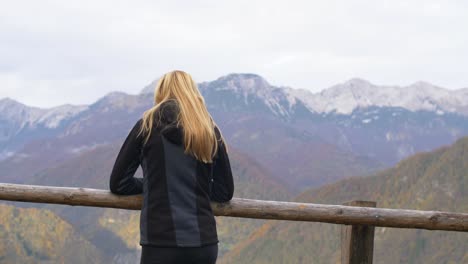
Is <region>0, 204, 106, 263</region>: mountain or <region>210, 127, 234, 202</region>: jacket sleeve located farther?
<region>0, 204, 106, 263</region>: mountain

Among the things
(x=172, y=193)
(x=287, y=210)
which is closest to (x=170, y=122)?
(x=172, y=193)

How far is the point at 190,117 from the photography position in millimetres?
3898

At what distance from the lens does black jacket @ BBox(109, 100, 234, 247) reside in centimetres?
382

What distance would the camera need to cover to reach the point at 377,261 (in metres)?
125

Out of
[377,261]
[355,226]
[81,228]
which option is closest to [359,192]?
[377,261]

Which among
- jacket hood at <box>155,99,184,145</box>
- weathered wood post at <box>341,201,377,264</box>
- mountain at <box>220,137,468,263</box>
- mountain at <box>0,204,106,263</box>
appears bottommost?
mountain at <box>0,204,106,263</box>

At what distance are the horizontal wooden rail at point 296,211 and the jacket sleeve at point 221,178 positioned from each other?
257 mm

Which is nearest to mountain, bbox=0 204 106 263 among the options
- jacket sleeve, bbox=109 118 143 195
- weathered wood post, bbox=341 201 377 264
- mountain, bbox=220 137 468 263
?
mountain, bbox=220 137 468 263

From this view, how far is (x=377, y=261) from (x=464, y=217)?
125 m

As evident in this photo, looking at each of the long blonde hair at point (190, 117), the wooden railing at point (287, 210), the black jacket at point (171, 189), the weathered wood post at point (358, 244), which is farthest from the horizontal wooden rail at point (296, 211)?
the long blonde hair at point (190, 117)

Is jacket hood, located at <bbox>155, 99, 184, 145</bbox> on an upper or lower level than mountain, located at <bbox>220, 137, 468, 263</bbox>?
upper

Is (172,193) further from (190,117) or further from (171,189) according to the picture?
(190,117)

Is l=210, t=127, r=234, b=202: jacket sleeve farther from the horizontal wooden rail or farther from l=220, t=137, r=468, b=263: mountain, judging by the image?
l=220, t=137, r=468, b=263: mountain

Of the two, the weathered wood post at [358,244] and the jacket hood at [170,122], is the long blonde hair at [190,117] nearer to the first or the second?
the jacket hood at [170,122]
